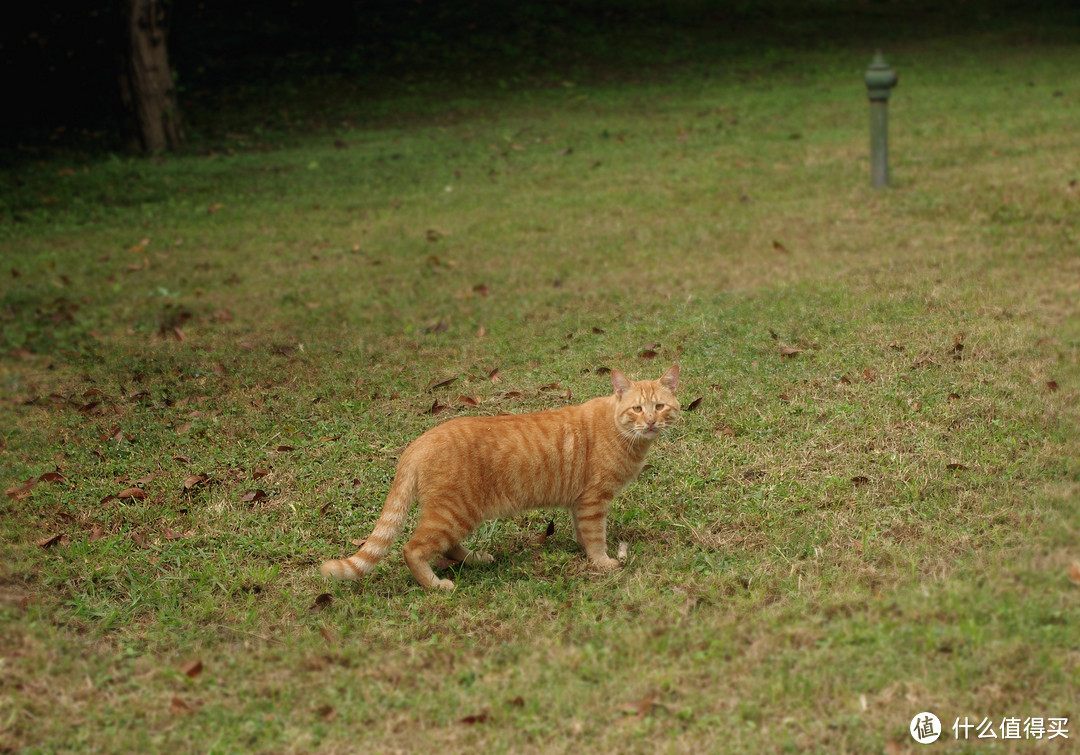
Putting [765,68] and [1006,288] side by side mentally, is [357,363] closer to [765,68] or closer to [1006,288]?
[1006,288]

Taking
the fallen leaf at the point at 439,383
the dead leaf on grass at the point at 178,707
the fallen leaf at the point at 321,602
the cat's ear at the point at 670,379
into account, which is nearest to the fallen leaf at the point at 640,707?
the fallen leaf at the point at 321,602

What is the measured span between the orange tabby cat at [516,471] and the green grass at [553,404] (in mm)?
231

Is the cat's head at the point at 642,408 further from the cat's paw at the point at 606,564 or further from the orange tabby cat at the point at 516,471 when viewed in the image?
the cat's paw at the point at 606,564

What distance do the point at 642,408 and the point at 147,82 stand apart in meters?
12.6

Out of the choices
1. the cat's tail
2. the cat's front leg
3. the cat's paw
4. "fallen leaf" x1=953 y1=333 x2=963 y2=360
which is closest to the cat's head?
the cat's front leg

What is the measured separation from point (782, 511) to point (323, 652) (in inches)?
96.1

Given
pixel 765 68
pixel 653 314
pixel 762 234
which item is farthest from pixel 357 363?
pixel 765 68

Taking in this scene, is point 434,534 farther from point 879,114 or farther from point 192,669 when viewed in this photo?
point 879,114

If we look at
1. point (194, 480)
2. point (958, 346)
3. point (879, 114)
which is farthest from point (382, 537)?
point (879, 114)

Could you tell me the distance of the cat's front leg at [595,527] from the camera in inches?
197

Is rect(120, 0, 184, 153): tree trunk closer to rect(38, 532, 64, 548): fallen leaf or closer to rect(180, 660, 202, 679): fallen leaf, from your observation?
rect(38, 532, 64, 548): fallen leaf

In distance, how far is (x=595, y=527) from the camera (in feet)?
16.5

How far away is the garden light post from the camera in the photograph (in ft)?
36.5

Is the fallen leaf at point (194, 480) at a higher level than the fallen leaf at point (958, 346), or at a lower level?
lower
